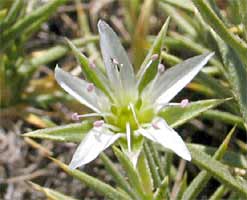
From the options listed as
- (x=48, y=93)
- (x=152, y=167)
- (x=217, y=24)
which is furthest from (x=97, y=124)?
(x=48, y=93)

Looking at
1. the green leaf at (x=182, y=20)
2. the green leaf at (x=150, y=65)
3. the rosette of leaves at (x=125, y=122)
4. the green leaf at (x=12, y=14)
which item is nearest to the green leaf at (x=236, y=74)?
the rosette of leaves at (x=125, y=122)

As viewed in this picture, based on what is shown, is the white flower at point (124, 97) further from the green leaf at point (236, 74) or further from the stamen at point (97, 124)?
the green leaf at point (236, 74)

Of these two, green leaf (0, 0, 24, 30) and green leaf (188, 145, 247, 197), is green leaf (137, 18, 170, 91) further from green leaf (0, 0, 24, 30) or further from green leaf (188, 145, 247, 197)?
green leaf (0, 0, 24, 30)

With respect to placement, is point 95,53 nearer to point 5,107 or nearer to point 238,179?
point 5,107

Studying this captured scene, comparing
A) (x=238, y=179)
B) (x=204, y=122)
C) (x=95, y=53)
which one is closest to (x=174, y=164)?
(x=204, y=122)

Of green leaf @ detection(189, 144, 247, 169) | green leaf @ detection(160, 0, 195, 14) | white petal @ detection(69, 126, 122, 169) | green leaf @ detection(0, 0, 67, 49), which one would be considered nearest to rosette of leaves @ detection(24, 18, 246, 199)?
white petal @ detection(69, 126, 122, 169)

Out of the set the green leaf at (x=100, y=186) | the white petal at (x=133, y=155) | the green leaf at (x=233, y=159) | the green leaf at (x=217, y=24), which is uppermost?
the green leaf at (x=217, y=24)

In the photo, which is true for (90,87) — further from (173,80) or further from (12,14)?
(12,14)
